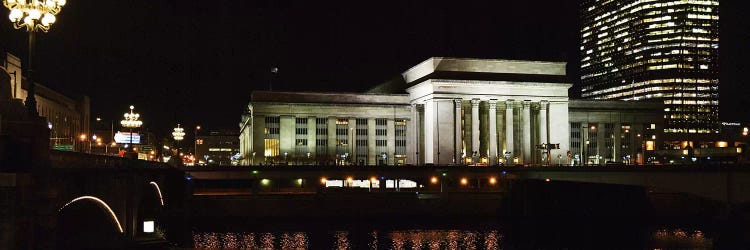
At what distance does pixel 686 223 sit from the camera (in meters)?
88.7

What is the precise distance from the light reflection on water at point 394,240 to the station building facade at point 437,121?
7171 centimetres

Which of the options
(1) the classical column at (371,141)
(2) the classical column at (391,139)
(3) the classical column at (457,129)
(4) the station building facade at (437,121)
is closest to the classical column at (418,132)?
(4) the station building facade at (437,121)

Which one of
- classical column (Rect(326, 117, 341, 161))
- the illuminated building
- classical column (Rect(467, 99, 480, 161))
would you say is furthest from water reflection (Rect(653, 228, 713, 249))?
classical column (Rect(326, 117, 341, 161))

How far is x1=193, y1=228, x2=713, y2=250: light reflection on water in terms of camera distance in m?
68.8

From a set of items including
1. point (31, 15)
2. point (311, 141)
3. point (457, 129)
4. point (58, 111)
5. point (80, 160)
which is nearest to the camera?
point (31, 15)

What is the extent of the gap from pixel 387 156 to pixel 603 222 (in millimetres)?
79868

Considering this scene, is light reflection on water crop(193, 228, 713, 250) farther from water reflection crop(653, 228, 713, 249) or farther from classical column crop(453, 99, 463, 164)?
classical column crop(453, 99, 463, 164)

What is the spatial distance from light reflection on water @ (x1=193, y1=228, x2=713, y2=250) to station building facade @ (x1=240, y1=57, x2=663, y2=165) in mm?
71714

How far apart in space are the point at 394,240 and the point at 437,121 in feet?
261

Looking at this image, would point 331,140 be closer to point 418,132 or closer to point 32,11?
point 418,132

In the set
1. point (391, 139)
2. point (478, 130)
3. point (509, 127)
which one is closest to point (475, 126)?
point (478, 130)

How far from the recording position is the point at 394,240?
73.8m

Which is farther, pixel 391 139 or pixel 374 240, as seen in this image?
pixel 391 139

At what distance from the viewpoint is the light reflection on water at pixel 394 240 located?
226 ft
